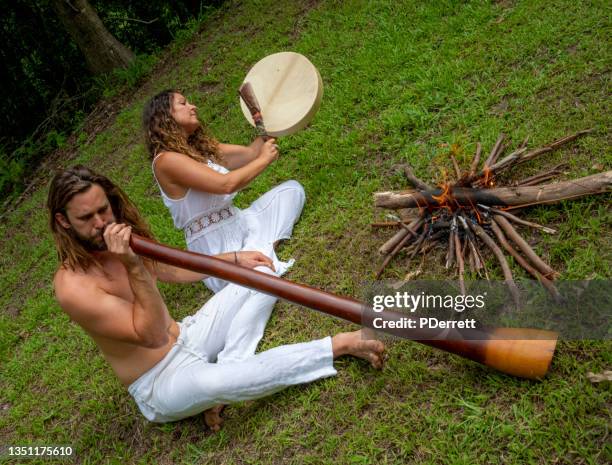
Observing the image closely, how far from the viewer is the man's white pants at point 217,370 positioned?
2.72 meters

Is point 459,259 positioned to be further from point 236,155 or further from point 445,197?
point 236,155

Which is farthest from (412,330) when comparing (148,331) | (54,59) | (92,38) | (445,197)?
(54,59)

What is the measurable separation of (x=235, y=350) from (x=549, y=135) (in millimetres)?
2315

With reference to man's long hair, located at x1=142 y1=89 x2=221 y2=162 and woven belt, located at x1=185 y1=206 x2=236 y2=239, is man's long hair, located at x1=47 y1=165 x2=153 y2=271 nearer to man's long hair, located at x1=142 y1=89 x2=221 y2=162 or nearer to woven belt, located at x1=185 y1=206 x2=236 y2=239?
man's long hair, located at x1=142 y1=89 x2=221 y2=162

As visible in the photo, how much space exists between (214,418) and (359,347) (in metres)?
0.88

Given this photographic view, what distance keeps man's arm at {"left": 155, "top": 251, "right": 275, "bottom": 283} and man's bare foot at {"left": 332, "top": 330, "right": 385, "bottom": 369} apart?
80 centimetres

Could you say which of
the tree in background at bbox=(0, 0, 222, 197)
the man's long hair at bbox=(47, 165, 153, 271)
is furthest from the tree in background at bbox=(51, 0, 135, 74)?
the man's long hair at bbox=(47, 165, 153, 271)

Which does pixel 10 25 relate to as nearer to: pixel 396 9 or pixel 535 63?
pixel 396 9

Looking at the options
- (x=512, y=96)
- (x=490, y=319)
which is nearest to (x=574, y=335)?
(x=490, y=319)

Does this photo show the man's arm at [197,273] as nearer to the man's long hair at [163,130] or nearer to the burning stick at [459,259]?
the man's long hair at [163,130]

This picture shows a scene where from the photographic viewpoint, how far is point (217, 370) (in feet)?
9.00

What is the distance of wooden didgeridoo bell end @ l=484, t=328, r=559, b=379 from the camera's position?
2.24 m

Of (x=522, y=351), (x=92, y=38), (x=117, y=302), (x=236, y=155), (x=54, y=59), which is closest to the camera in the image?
(x=522, y=351)

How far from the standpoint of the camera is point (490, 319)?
104 inches
